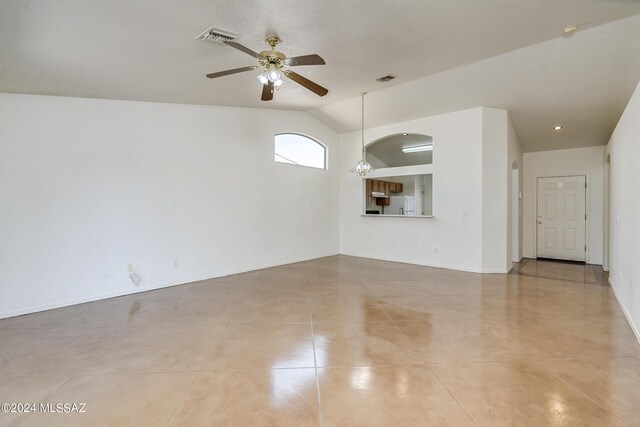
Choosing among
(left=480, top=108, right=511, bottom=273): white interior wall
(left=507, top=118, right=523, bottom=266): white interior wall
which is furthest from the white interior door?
(left=480, top=108, right=511, bottom=273): white interior wall

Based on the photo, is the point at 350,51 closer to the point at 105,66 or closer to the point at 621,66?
the point at 105,66

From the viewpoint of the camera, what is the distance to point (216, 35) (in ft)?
9.45

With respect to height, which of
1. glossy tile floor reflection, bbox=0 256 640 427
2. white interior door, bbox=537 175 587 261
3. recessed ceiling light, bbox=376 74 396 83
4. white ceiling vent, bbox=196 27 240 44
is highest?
recessed ceiling light, bbox=376 74 396 83

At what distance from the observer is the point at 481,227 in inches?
212

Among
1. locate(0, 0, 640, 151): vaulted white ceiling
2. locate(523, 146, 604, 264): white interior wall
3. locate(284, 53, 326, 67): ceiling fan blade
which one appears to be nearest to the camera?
locate(0, 0, 640, 151): vaulted white ceiling

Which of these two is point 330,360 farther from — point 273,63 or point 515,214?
point 515,214

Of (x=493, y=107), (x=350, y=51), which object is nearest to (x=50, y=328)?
(x=350, y=51)

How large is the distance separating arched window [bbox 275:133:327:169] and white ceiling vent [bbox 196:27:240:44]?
316 centimetres

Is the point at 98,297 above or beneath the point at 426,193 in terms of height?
beneath

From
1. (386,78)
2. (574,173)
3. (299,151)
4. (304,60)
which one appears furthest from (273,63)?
(574,173)

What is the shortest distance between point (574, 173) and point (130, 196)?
29.2 ft

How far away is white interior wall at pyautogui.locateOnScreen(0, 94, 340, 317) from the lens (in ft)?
11.7

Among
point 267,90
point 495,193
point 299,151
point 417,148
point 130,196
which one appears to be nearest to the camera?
point 267,90

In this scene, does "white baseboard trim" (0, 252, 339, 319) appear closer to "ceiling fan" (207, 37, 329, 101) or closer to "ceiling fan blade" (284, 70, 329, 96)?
"ceiling fan" (207, 37, 329, 101)
